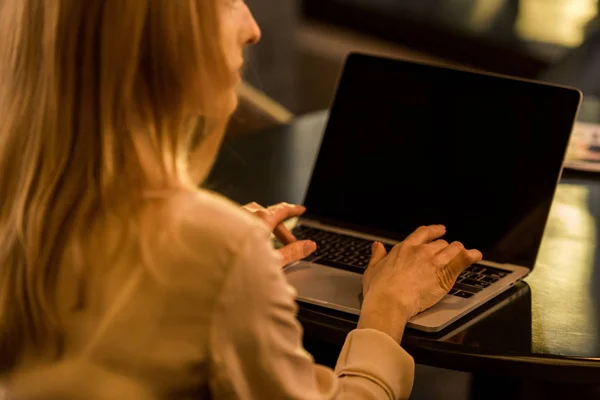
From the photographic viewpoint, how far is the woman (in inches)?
30.1

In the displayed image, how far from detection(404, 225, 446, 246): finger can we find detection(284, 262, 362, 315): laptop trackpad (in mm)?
89

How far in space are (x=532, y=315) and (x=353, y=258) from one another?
0.26m

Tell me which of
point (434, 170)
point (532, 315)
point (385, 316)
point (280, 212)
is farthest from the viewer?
point (434, 170)

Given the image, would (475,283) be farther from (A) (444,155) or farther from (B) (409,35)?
(B) (409,35)

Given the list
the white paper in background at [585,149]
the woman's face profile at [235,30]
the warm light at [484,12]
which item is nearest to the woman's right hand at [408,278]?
the woman's face profile at [235,30]

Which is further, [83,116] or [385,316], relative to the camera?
[385,316]

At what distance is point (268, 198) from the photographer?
1.49 metres

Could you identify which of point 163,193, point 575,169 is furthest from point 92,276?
point 575,169

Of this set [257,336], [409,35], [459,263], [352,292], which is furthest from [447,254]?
[409,35]

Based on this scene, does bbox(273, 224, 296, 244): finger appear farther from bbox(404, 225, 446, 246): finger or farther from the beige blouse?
the beige blouse

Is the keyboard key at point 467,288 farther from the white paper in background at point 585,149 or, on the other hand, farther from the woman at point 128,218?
the white paper in background at point 585,149

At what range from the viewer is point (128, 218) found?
0.78 meters

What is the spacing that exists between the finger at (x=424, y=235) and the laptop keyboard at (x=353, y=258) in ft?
0.21

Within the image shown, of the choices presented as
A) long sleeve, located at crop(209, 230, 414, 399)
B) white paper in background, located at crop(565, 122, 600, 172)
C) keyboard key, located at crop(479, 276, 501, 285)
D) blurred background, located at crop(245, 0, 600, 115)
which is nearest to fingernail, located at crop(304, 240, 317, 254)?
keyboard key, located at crop(479, 276, 501, 285)
